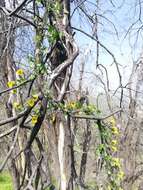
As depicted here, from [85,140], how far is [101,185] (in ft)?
15.4

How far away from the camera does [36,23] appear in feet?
10.1

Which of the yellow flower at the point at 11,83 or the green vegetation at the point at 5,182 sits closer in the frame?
the yellow flower at the point at 11,83

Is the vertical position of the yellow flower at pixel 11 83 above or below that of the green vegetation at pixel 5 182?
above

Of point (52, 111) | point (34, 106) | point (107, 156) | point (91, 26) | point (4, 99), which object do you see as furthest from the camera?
point (4, 99)

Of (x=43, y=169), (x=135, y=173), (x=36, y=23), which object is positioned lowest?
(x=135, y=173)

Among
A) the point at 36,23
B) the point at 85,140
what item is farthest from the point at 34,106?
the point at 85,140

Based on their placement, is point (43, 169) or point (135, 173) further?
point (135, 173)

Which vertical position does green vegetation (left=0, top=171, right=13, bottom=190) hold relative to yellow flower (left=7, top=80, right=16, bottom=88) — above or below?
below

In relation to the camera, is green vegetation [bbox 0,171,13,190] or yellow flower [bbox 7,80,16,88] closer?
yellow flower [bbox 7,80,16,88]

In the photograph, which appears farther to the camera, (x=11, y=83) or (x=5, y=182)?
(x=5, y=182)

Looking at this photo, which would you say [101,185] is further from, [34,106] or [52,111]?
[34,106]

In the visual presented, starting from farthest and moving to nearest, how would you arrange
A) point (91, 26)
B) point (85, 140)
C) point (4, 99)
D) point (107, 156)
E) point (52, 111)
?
1. point (85, 140)
2. point (4, 99)
3. point (91, 26)
4. point (107, 156)
5. point (52, 111)

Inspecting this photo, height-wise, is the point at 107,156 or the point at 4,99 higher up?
the point at 4,99

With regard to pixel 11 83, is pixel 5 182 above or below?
below
